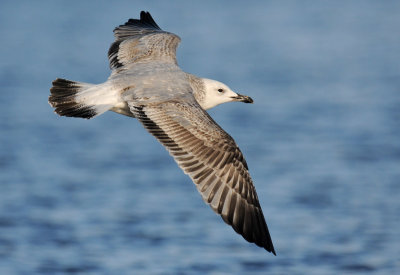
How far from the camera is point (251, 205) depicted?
298 inches

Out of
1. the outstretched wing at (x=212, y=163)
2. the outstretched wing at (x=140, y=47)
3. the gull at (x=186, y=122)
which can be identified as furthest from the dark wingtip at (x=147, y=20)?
the outstretched wing at (x=212, y=163)

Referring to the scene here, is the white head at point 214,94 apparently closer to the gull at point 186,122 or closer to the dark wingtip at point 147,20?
the gull at point 186,122

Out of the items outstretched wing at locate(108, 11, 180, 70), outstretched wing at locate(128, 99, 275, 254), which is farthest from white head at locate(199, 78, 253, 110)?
outstretched wing at locate(128, 99, 275, 254)

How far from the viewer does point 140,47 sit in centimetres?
931

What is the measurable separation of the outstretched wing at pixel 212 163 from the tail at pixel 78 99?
1.66 ft

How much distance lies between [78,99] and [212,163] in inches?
58.4

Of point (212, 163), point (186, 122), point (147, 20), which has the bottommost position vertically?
point (212, 163)

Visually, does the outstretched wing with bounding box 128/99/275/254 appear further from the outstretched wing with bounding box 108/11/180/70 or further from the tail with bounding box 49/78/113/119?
the outstretched wing with bounding box 108/11/180/70

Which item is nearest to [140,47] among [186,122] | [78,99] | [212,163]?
[78,99]

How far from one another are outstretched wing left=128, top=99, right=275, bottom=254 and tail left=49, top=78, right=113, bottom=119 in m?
0.51

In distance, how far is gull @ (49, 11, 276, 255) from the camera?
291 inches

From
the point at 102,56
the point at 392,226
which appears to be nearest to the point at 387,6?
the point at 102,56

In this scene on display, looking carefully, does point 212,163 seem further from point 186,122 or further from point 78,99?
point 78,99

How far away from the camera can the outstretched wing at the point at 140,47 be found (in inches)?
357
